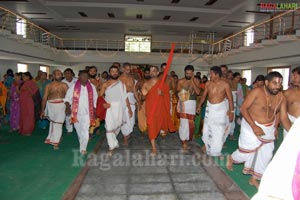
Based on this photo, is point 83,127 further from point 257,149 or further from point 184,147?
point 257,149

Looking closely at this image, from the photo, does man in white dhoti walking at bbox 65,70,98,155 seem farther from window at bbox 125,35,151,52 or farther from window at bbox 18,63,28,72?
window at bbox 125,35,151,52

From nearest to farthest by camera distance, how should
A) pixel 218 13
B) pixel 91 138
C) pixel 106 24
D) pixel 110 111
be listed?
pixel 110 111
pixel 91 138
pixel 218 13
pixel 106 24

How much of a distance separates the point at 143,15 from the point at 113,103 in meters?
13.5

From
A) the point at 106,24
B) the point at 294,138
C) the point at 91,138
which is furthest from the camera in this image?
the point at 106,24

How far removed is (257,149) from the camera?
3.84 metres

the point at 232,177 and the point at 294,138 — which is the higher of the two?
the point at 294,138

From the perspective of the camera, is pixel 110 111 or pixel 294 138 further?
pixel 110 111

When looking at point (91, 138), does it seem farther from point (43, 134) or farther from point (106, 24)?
point (106, 24)

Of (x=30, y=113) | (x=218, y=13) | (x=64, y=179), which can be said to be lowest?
(x=64, y=179)

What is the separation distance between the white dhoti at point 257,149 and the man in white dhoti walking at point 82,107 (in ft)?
8.72

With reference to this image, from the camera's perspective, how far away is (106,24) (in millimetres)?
20406

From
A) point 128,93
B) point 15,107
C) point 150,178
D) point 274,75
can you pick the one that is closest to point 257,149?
point 274,75

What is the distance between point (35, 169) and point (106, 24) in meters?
17.3

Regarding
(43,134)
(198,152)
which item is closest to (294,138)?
(198,152)
